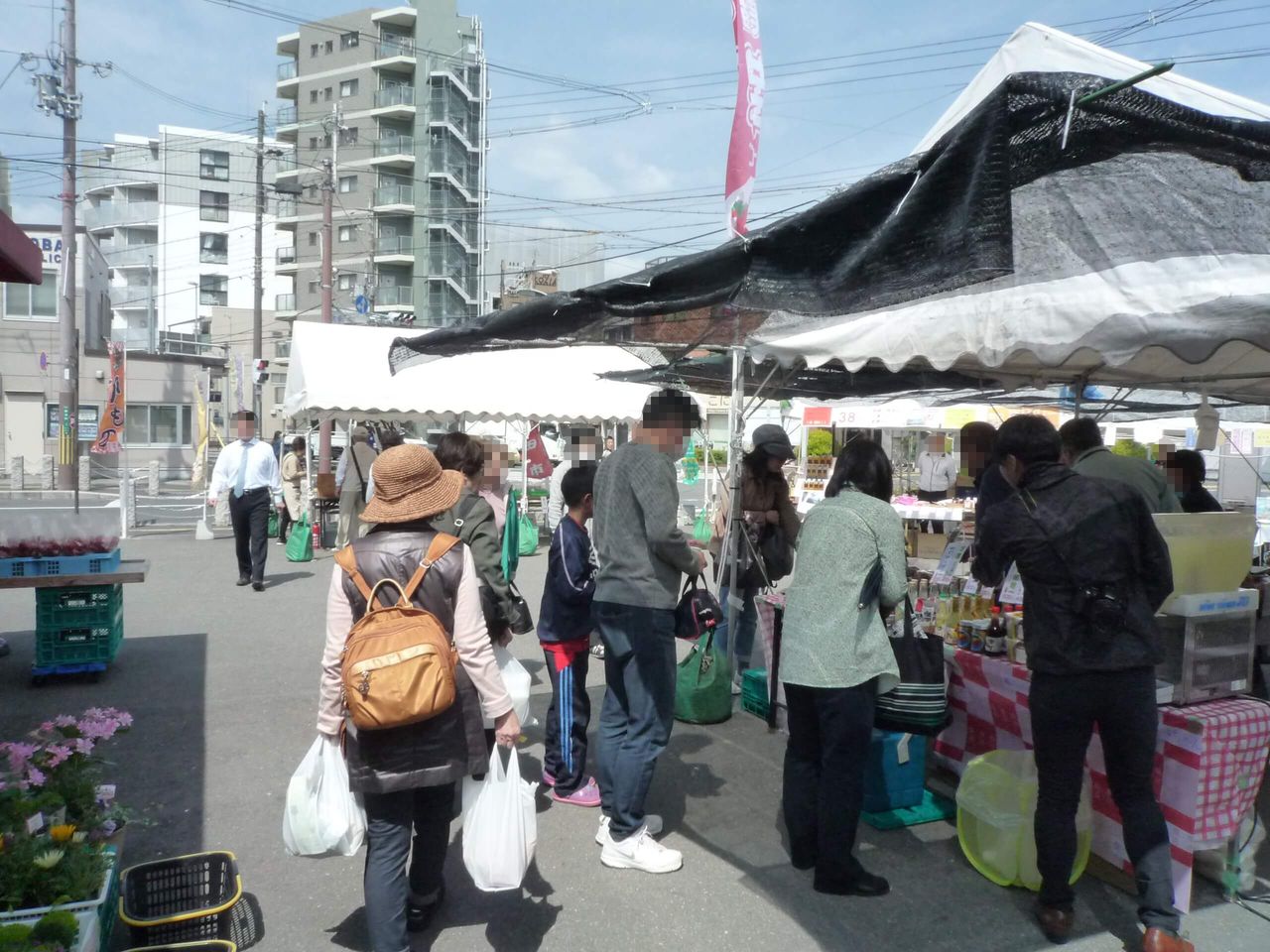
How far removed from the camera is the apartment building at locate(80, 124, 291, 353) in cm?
5516

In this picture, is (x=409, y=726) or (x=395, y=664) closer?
(x=395, y=664)

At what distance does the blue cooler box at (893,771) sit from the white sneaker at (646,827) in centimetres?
101

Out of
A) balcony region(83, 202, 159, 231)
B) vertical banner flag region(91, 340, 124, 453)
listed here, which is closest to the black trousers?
vertical banner flag region(91, 340, 124, 453)

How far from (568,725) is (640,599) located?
1.07 metres

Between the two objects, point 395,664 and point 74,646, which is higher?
point 395,664

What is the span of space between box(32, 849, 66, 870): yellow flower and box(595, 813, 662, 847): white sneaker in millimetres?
2038

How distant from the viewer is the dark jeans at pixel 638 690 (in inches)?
145

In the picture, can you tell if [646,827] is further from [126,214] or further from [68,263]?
[126,214]

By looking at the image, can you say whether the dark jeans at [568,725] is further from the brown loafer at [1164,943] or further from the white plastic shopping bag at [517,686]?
the brown loafer at [1164,943]

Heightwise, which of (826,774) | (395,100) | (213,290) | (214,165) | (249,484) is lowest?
(826,774)

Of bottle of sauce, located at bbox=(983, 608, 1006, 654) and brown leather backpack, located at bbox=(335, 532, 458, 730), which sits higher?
brown leather backpack, located at bbox=(335, 532, 458, 730)

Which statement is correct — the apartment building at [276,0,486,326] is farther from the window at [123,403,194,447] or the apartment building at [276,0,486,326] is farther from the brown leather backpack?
the brown leather backpack

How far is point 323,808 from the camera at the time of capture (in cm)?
276

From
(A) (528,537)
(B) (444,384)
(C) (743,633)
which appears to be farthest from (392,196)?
(C) (743,633)
